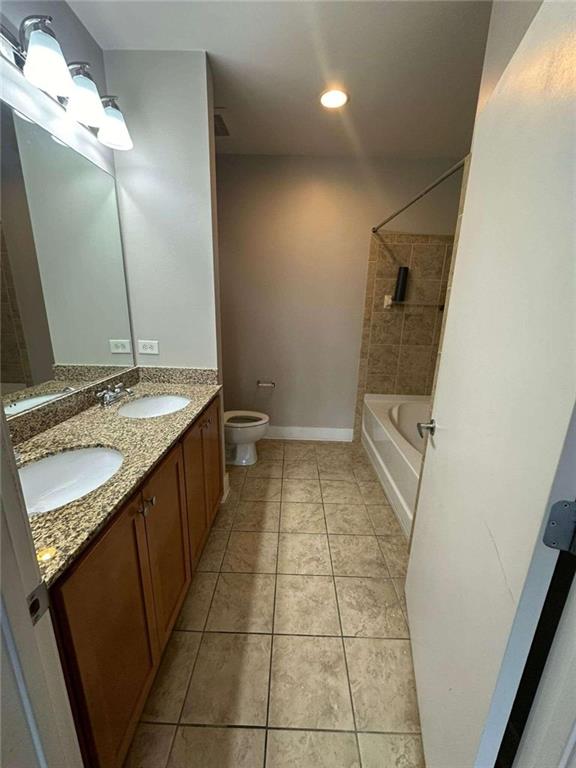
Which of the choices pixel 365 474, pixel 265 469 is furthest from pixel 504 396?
pixel 265 469

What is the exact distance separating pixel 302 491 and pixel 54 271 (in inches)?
80.1

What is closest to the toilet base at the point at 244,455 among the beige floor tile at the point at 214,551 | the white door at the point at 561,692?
the beige floor tile at the point at 214,551

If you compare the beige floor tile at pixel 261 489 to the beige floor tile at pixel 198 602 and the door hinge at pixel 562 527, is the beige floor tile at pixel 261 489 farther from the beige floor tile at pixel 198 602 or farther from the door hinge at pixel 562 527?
the door hinge at pixel 562 527

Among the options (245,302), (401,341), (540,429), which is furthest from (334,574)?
(245,302)

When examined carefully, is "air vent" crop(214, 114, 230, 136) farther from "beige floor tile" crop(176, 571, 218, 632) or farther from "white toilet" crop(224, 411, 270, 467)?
"beige floor tile" crop(176, 571, 218, 632)

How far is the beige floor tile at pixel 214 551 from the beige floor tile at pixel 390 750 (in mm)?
927

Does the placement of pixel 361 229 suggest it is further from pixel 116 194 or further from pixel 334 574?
pixel 334 574

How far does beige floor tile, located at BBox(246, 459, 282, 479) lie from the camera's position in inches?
101

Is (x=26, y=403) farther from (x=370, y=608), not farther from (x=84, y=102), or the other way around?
(x=370, y=608)

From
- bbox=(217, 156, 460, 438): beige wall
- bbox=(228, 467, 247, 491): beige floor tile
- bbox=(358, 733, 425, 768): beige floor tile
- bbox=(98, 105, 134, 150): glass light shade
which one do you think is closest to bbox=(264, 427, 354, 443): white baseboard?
bbox=(217, 156, 460, 438): beige wall

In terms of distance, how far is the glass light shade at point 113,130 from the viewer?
138 cm

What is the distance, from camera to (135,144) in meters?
1.63

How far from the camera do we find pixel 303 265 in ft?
9.20

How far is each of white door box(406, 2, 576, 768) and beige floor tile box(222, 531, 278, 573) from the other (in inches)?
35.0
